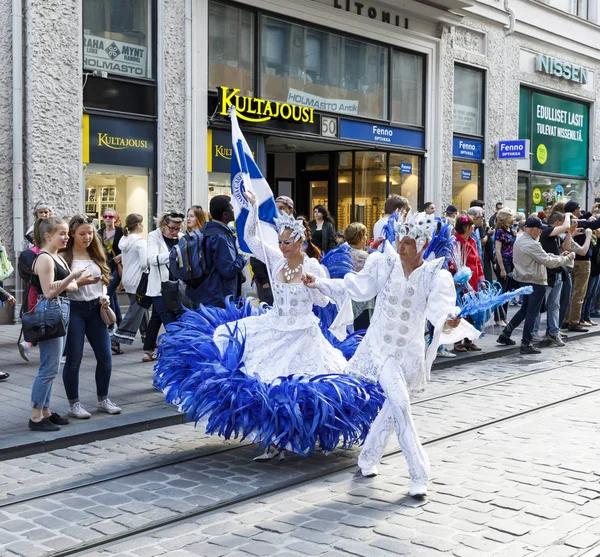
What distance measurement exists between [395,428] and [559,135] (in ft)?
72.2

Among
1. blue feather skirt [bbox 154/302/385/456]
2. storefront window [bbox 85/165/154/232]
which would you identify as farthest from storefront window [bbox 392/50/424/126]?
blue feather skirt [bbox 154/302/385/456]

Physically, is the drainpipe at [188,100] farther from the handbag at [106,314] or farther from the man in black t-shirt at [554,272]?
the handbag at [106,314]

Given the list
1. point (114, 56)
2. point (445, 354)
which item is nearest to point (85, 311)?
point (445, 354)

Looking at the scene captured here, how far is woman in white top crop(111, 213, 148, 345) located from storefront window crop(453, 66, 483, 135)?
13.2 meters

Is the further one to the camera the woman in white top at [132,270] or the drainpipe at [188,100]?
the drainpipe at [188,100]

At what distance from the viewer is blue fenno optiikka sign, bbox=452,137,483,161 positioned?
21828mm

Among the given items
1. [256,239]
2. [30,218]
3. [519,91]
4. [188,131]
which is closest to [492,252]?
[188,131]

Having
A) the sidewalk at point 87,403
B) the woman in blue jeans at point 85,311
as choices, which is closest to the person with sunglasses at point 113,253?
the sidewalk at point 87,403

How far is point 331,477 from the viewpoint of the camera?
226 inches

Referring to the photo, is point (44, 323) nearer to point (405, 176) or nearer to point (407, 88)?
point (405, 176)

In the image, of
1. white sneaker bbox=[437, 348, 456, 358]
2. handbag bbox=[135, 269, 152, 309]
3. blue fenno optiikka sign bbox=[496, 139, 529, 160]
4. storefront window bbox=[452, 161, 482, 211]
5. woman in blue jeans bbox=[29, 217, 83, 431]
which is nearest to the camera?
woman in blue jeans bbox=[29, 217, 83, 431]

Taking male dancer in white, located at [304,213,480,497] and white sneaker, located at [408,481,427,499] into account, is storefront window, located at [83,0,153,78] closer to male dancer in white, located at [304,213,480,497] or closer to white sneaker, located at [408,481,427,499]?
male dancer in white, located at [304,213,480,497]

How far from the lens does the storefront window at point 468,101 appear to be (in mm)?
21906

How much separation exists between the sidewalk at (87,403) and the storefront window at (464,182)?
446 inches
